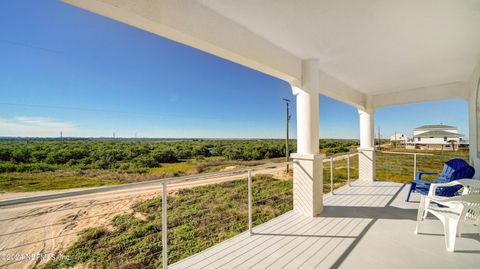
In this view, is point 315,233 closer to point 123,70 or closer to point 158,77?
point 158,77

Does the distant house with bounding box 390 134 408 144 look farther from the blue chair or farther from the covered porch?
the blue chair

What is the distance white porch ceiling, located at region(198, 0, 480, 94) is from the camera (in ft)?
5.98

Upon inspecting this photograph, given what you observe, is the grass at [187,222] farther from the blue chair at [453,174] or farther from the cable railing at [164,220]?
the blue chair at [453,174]

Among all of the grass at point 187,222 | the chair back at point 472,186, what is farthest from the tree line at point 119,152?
the chair back at point 472,186

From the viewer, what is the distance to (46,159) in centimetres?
1678

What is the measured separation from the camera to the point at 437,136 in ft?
52.3

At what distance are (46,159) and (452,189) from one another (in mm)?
24643

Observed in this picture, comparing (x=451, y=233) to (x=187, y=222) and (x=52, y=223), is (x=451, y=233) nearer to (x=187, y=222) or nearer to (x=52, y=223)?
(x=187, y=222)

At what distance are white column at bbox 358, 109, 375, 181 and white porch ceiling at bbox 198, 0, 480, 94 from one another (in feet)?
6.28

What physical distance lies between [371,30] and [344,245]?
249cm

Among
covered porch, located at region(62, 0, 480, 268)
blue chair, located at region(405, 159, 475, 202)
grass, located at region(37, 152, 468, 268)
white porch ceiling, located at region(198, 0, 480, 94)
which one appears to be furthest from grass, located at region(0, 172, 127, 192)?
blue chair, located at region(405, 159, 475, 202)

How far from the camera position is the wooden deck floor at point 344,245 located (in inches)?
72.8

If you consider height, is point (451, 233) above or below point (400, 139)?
below

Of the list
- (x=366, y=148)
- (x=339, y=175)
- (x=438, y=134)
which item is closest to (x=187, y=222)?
(x=366, y=148)
